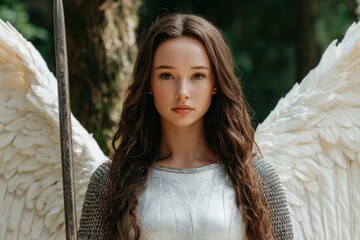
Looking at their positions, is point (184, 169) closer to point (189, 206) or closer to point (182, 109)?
point (189, 206)

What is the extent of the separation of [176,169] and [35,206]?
0.98m

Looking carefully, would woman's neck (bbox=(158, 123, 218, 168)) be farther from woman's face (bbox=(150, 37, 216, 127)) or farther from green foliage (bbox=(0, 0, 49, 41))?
green foliage (bbox=(0, 0, 49, 41))

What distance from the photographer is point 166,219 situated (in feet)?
11.0

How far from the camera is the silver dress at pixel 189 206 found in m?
3.34

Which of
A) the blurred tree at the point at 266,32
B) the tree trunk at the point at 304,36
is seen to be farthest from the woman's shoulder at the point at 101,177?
the blurred tree at the point at 266,32

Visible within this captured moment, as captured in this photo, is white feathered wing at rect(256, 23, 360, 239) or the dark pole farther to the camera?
white feathered wing at rect(256, 23, 360, 239)

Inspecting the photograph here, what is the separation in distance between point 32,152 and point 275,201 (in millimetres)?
1203

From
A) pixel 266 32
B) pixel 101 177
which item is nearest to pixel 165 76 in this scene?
pixel 101 177

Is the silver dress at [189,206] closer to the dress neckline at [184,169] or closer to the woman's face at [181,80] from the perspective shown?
the dress neckline at [184,169]

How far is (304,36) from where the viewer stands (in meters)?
9.06

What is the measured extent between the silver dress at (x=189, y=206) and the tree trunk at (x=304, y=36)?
18.1 feet

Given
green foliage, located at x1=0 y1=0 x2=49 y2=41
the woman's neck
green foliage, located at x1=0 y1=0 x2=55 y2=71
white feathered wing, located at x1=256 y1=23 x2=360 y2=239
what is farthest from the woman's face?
green foliage, located at x1=0 y1=0 x2=49 y2=41

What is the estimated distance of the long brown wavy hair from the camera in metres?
3.38

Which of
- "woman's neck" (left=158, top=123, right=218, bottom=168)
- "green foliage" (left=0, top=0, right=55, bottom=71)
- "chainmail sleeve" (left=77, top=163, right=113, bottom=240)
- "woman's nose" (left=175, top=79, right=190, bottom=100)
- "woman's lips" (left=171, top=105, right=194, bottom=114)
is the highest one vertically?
"green foliage" (left=0, top=0, right=55, bottom=71)
